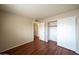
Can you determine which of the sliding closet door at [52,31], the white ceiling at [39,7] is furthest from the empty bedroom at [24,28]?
the sliding closet door at [52,31]

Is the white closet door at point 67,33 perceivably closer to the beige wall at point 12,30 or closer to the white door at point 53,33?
the white door at point 53,33

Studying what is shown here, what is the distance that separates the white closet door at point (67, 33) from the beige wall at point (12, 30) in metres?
2.29

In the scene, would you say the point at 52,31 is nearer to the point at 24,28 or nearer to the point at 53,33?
the point at 53,33

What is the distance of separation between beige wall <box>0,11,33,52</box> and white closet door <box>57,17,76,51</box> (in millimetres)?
2294

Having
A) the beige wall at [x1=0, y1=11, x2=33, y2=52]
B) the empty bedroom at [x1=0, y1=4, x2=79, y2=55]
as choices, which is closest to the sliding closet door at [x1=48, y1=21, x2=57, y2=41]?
the empty bedroom at [x1=0, y1=4, x2=79, y2=55]

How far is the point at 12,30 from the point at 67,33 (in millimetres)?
2830

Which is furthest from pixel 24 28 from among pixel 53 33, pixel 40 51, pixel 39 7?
pixel 53 33

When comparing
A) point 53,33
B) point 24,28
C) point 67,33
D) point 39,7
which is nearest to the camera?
point 39,7

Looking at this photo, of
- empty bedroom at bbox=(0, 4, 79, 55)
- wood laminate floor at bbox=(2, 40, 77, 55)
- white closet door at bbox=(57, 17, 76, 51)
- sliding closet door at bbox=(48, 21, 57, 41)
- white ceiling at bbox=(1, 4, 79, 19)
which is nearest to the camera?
white ceiling at bbox=(1, 4, 79, 19)

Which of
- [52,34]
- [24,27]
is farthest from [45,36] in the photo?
[24,27]

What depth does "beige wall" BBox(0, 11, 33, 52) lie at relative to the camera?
2.81 meters

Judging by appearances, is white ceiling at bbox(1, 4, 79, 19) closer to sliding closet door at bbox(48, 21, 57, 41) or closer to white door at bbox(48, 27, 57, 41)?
sliding closet door at bbox(48, 21, 57, 41)

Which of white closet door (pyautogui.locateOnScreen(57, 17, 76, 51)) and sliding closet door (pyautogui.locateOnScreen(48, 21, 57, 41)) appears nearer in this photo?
white closet door (pyautogui.locateOnScreen(57, 17, 76, 51))

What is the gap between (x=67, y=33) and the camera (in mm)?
3096
